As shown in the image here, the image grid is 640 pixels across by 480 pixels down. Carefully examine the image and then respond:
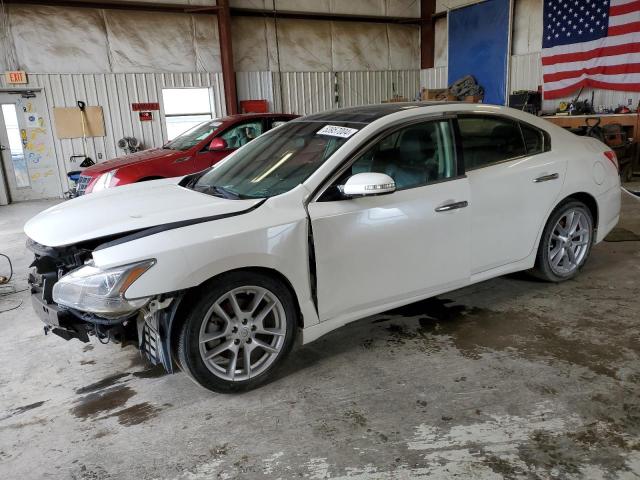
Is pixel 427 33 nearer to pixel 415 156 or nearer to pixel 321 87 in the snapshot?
pixel 321 87

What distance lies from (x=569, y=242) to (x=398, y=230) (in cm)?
187

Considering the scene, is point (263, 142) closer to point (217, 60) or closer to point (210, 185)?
point (210, 185)

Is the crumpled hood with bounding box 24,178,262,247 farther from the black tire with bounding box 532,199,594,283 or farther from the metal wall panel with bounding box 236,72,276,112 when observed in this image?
the metal wall panel with bounding box 236,72,276,112

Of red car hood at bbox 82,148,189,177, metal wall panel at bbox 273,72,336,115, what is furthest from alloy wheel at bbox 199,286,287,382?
metal wall panel at bbox 273,72,336,115

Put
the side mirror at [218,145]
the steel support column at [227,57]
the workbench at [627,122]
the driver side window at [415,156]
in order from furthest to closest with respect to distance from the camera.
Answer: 1. the steel support column at [227,57]
2. the workbench at [627,122]
3. the side mirror at [218,145]
4. the driver side window at [415,156]

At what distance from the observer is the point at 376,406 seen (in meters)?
2.51

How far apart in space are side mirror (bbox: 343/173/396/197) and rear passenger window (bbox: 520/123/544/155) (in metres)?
1.58

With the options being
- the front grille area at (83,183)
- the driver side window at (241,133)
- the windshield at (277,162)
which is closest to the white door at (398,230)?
the windshield at (277,162)

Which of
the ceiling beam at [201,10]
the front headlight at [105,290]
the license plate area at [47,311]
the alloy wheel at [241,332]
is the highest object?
the ceiling beam at [201,10]

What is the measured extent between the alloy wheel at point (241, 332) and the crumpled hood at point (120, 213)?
475mm

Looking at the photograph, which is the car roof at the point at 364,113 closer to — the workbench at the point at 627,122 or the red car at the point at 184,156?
the red car at the point at 184,156

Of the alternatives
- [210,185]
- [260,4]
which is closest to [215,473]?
[210,185]

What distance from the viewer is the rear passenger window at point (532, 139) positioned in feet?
11.9

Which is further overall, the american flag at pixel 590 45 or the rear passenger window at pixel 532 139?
the american flag at pixel 590 45
